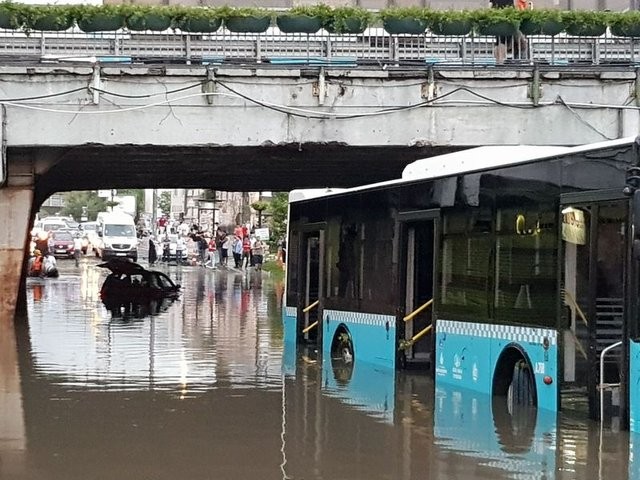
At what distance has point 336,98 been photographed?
25703mm

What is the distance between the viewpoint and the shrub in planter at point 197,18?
25.8 m

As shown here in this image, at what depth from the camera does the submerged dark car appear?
125ft

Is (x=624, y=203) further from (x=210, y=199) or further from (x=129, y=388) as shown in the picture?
(x=210, y=199)

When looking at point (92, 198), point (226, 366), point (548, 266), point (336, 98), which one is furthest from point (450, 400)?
point (92, 198)

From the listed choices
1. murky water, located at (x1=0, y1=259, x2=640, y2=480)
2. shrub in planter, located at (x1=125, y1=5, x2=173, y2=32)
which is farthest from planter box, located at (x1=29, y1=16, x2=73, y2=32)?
murky water, located at (x1=0, y1=259, x2=640, y2=480)

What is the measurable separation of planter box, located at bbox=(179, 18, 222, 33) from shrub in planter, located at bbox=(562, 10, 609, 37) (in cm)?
718

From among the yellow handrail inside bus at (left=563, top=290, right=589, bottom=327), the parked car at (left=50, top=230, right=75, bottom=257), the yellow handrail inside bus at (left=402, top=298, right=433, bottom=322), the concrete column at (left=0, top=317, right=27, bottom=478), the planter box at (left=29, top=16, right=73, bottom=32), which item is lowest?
the concrete column at (left=0, top=317, right=27, bottom=478)

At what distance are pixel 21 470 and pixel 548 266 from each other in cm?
557

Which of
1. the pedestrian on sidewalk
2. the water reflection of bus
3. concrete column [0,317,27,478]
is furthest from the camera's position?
the pedestrian on sidewalk

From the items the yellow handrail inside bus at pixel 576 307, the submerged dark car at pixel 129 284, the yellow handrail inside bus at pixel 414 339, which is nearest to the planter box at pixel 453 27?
the yellow handrail inside bus at pixel 414 339

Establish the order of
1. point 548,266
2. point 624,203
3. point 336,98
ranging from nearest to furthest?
point 624,203
point 548,266
point 336,98

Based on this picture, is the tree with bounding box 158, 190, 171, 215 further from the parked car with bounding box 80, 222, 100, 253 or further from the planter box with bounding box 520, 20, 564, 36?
the planter box with bounding box 520, 20, 564, 36

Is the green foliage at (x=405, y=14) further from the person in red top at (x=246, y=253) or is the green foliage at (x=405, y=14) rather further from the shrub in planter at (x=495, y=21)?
the person in red top at (x=246, y=253)

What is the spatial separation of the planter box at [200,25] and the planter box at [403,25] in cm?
349
